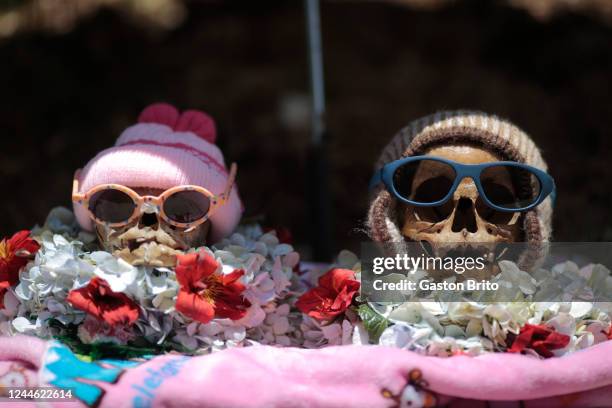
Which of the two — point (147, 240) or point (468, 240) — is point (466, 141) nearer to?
point (468, 240)

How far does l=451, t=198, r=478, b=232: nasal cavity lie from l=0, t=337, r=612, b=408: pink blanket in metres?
0.36

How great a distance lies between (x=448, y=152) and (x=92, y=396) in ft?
3.26

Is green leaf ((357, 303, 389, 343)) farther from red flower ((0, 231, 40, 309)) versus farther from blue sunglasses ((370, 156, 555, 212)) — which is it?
red flower ((0, 231, 40, 309))

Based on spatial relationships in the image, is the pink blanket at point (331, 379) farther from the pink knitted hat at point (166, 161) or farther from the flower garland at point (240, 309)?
the pink knitted hat at point (166, 161)

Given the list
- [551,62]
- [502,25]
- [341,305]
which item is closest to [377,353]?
[341,305]

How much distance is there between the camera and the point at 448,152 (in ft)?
5.89

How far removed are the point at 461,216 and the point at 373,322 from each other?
0.35 meters

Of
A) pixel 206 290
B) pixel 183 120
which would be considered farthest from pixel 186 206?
pixel 183 120

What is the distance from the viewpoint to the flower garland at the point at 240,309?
161cm

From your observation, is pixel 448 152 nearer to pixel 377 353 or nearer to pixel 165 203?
pixel 377 353

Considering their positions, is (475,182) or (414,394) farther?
(475,182)

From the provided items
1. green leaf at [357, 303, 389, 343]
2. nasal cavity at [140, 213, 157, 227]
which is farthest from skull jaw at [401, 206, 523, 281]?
nasal cavity at [140, 213, 157, 227]

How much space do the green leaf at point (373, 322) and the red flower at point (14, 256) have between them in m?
0.83

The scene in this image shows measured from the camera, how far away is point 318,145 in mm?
2906
